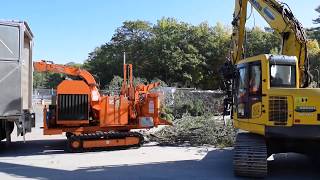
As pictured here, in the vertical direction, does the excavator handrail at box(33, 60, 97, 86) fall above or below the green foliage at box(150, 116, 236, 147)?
above

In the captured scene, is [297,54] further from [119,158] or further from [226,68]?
[119,158]

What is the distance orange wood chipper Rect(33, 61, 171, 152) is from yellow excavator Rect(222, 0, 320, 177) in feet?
13.7

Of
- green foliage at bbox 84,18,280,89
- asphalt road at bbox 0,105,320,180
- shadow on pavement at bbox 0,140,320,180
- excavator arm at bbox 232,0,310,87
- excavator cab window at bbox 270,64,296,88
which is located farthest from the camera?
green foliage at bbox 84,18,280,89

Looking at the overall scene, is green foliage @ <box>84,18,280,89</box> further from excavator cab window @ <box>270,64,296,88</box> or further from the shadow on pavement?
excavator cab window @ <box>270,64,296,88</box>

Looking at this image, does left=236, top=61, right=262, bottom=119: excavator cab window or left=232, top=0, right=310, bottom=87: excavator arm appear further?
left=232, top=0, right=310, bottom=87: excavator arm

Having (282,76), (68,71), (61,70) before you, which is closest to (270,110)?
(282,76)

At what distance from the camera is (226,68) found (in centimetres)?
1192

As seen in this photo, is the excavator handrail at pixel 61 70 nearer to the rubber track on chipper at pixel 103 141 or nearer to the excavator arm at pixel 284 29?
the rubber track on chipper at pixel 103 141

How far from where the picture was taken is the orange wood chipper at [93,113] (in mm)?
14086

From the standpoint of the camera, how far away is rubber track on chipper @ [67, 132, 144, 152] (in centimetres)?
1393

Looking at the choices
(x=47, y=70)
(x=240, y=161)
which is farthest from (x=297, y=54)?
(x=47, y=70)

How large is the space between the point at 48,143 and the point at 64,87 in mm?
2829

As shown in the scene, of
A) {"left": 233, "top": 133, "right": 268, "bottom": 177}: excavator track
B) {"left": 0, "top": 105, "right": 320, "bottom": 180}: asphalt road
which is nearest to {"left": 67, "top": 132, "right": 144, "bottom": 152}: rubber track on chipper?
{"left": 0, "top": 105, "right": 320, "bottom": 180}: asphalt road

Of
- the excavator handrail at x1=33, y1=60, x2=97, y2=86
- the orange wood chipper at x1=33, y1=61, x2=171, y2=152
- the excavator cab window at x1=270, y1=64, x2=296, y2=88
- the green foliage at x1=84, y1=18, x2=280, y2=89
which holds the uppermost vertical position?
the green foliage at x1=84, y1=18, x2=280, y2=89
